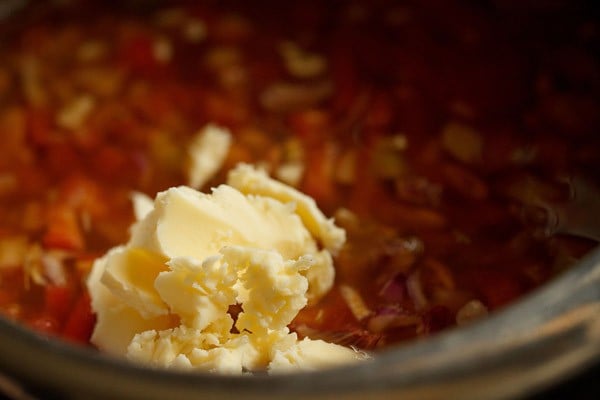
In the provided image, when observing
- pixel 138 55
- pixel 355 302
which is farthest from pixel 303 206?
pixel 138 55

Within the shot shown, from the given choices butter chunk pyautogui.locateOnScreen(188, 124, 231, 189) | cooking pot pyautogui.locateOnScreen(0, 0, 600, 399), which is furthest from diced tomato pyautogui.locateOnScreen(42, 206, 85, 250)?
cooking pot pyautogui.locateOnScreen(0, 0, 600, 399)

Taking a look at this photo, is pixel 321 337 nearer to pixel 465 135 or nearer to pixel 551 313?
pixel 551 313

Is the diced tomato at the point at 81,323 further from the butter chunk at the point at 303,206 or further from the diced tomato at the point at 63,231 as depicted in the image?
the butter chunk at the point at 303,206

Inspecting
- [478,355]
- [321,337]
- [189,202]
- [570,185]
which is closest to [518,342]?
[478,355]

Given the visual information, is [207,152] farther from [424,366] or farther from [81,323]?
[424,366]

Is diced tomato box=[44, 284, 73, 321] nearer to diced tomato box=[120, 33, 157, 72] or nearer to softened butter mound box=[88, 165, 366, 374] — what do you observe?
softened butter mound box=[88, 165, 366, 374]

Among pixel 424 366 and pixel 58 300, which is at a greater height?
pixel 58 300

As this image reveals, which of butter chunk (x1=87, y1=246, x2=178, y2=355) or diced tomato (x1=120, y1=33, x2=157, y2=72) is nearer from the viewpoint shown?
butter chunk (x1=87, y1=246, x2=178, y2=355)
